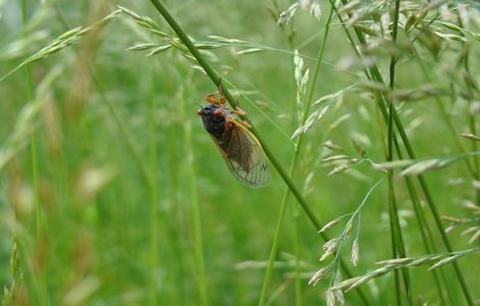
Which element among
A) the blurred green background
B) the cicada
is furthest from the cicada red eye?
the blurred green background

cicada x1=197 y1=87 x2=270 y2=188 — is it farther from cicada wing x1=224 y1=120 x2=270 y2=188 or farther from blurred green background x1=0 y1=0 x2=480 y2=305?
blurred green background x1=0 y1=0 x2=480 y2=305

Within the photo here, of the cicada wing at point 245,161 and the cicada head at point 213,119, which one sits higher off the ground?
the cicada head at point 213,119

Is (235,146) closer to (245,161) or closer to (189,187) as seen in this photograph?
(245,161)

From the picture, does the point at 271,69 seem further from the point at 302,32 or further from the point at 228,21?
the point at 228,21

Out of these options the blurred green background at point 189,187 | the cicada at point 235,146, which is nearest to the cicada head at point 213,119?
the cicada at point 235,146

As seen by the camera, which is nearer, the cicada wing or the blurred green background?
the cicada wing

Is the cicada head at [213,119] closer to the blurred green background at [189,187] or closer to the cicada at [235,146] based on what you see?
the cicada at [235,146]

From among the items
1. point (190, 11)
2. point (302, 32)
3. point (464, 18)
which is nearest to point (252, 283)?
point (190, 11)
